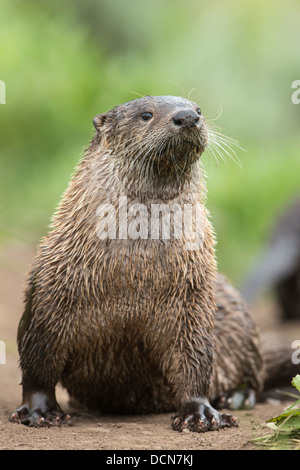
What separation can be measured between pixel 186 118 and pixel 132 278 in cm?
63

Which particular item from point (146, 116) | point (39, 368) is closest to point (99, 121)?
point (146, 116)

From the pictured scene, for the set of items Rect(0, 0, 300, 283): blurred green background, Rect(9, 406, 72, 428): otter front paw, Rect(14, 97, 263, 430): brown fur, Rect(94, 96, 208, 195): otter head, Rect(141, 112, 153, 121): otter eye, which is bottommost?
Rect(9, 406, 72, 428): otter front paw

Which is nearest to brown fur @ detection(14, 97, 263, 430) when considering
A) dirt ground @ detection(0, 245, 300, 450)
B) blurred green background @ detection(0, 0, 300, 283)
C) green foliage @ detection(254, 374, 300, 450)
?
dirt ground @ detection(0, 245, 300, 450)

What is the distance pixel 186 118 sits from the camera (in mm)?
3260

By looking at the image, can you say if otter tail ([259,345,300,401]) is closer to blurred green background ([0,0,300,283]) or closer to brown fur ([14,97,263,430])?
brown fur ([14,97,263,430])

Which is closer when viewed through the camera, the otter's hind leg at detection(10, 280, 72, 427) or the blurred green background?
the otter's hind leg at detection(10, 280, 72, 427)

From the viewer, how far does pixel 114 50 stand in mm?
12242

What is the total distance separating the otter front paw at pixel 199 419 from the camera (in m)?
3.33

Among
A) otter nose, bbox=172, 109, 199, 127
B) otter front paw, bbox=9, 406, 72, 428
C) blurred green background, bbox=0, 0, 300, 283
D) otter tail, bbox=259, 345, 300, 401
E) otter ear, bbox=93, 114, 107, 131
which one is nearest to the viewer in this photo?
otter nose, bbox=172, 109, 199, 127

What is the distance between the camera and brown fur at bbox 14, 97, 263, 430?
11.0ft

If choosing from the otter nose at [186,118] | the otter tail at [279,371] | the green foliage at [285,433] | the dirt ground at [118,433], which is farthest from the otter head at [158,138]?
the otter tail at [279,371]

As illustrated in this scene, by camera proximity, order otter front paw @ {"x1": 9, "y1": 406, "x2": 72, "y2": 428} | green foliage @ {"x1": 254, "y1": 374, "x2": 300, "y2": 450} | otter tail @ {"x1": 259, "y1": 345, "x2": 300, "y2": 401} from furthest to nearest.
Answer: otter tail @ {"x1": 259, "y1": 345, "x2": 300, "y2": 401}, otter front paw @ {"x1": 9, "y1": 406, "x2": 72, "y2": 428}, green foliage @ {"x1": 254, "y1": 374, "x2": 300, "y2": 450}

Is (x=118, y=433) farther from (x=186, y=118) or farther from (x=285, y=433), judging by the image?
(x=186, y=118)
